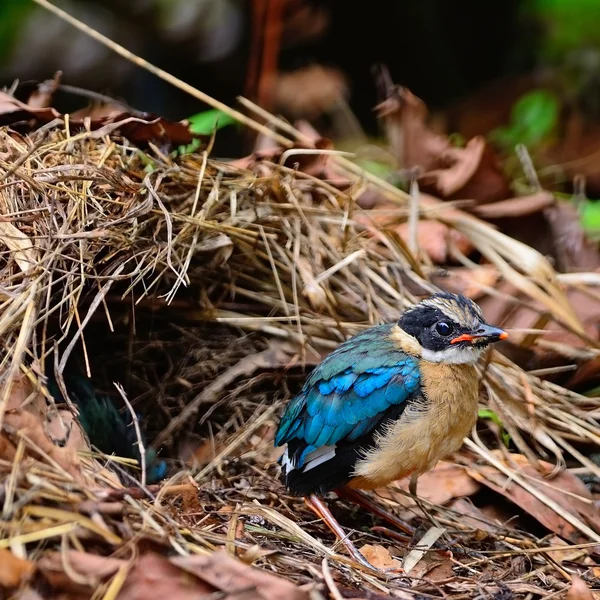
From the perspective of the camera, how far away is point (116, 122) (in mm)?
4051

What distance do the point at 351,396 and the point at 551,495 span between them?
1.04 m

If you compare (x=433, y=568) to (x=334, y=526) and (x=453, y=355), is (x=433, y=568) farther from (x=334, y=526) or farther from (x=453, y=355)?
(x=453, y=355)

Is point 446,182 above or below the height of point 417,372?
above

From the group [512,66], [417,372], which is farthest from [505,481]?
[512,66]

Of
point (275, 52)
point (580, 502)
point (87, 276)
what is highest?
point (275, 52)

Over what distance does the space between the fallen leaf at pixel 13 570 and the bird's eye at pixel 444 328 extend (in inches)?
79.7

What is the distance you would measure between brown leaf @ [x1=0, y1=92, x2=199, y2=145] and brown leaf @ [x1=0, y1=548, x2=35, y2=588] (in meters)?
2.40

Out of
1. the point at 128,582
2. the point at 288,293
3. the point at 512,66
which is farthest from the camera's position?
the point at 512,66

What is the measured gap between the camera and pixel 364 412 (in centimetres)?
338

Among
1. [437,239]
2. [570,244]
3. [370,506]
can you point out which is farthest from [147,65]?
[570,244]

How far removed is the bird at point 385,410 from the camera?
3318 mm

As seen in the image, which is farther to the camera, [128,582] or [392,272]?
[392,272]

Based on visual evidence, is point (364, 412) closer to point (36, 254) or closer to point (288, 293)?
point (288, 293)

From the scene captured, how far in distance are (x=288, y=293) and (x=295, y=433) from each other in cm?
103
